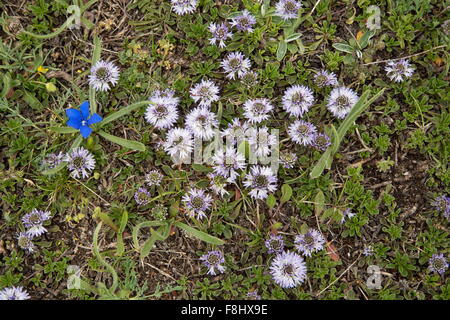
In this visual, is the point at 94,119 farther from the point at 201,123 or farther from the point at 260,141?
the point at 260,141

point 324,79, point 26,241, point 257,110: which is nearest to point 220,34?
point 257,110

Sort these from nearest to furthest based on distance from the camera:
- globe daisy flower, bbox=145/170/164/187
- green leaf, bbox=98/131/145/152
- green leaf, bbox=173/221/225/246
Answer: green leaf, bbox=173/221/225/246 → green leaf, bbox=98/131/145/152 → globe daisy flower, bbox=145/170/164/187

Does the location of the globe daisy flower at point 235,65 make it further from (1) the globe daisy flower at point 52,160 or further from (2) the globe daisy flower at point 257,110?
(1) the globe daisy flower at point 52,160

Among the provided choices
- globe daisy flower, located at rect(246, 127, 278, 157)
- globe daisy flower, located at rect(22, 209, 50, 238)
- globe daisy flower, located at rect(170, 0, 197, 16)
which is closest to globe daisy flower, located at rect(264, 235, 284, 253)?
globe daisy flower, located at rect(246, 127, 278, 157)

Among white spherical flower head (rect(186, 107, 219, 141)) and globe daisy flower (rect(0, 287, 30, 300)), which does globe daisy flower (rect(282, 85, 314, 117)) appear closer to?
white spherical flower head (rect(186, 107, 219, 141))

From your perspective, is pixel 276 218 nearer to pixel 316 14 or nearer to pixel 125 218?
pixel 125 218

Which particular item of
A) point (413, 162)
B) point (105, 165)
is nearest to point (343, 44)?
point (413, 162)
